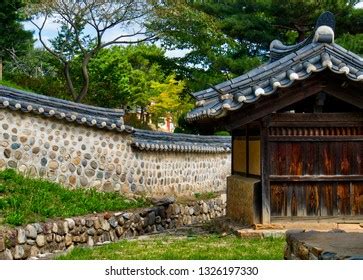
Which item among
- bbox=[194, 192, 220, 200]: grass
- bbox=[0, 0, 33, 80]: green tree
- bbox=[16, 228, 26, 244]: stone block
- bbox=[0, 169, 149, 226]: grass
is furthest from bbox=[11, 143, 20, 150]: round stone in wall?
bbox=[0, 0, 33, 80]: green tree

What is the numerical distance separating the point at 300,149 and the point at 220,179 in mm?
9491

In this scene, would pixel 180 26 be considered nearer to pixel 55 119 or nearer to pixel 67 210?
pixel 55 119

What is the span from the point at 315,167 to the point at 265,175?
83cm

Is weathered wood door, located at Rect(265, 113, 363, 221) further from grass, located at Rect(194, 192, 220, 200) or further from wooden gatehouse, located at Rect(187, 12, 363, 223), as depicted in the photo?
grass, located at Rect(194, 192, 220, 200)

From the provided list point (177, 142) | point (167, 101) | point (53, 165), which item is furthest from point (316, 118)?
point (167, 101)

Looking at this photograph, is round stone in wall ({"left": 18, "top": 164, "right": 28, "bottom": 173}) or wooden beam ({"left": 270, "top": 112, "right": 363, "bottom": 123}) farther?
round stone in wall ({"left": 18, "top": 164, "right": 28, "bottom": 173})

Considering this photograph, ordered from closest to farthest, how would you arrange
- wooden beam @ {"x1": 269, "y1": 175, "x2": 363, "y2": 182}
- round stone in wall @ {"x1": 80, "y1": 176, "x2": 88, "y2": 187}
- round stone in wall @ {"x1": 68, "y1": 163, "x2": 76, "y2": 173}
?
1. wooden beam @ {"x1": 269, "y1": 175, "x2": 363, "y2": 182}
2. round stone in wall @ {"x1": 68, "y1": 163, "x2": 76, "y2": 173}
3. round stone in wall @ {"x1": 80, "y1": 176, "x2": 88, "y2": 187}

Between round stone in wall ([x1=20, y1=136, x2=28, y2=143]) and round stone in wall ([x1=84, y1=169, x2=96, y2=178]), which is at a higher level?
round stone in wall ([x1=20, y1=136, x2=28, y2=143])

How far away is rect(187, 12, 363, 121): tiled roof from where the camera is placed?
29.6 feet

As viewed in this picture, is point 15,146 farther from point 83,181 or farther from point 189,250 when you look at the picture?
point 189,250

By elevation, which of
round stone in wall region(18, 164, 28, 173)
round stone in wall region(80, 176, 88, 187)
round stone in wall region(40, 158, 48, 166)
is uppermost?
round stone in wall region(40, 158, 48, 166)

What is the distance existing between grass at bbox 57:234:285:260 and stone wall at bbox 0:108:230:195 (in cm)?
413

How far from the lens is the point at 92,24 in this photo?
2414cm

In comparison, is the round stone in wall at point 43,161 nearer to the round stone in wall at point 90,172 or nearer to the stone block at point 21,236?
the round stone in wall at point 90,172
